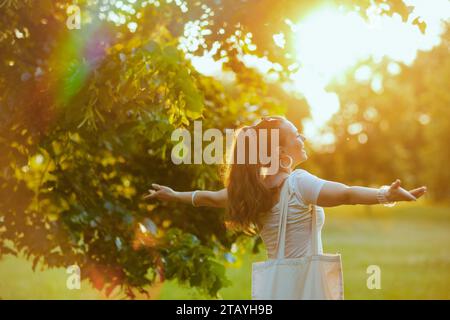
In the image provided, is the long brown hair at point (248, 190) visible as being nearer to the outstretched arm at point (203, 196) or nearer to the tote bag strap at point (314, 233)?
the outstretched arm at point (203, 196)

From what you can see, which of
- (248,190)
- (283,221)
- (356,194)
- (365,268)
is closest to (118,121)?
(248,190)

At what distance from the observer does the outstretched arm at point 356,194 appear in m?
3.33

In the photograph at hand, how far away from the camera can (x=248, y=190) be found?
3.82m

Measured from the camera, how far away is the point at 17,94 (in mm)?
5512

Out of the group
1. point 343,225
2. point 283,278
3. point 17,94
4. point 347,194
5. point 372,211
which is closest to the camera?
point 347,194

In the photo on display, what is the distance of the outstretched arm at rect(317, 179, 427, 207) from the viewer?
3.33 metres

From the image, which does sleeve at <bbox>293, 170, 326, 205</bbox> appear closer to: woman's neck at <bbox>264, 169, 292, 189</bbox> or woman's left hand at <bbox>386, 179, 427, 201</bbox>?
woman's neck at <bbox>264, 169, 292, 189</bbox>

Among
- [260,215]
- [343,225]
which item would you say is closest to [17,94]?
[260,215]

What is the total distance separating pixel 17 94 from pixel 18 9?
75 cm

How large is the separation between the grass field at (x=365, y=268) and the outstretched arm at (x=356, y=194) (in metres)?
3.14

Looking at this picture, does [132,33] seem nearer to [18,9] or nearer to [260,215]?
[18,9]

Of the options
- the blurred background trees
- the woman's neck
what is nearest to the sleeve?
the woman's neck

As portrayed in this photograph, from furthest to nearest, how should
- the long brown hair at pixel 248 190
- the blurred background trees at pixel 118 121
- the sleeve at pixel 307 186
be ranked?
the blurred background trees at pixel 118 121 < the long brown hair at pixel 248 190 < the sleeve at pixel 307 186

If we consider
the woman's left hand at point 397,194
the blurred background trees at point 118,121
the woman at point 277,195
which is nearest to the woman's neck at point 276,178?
the woman at point 277,195
